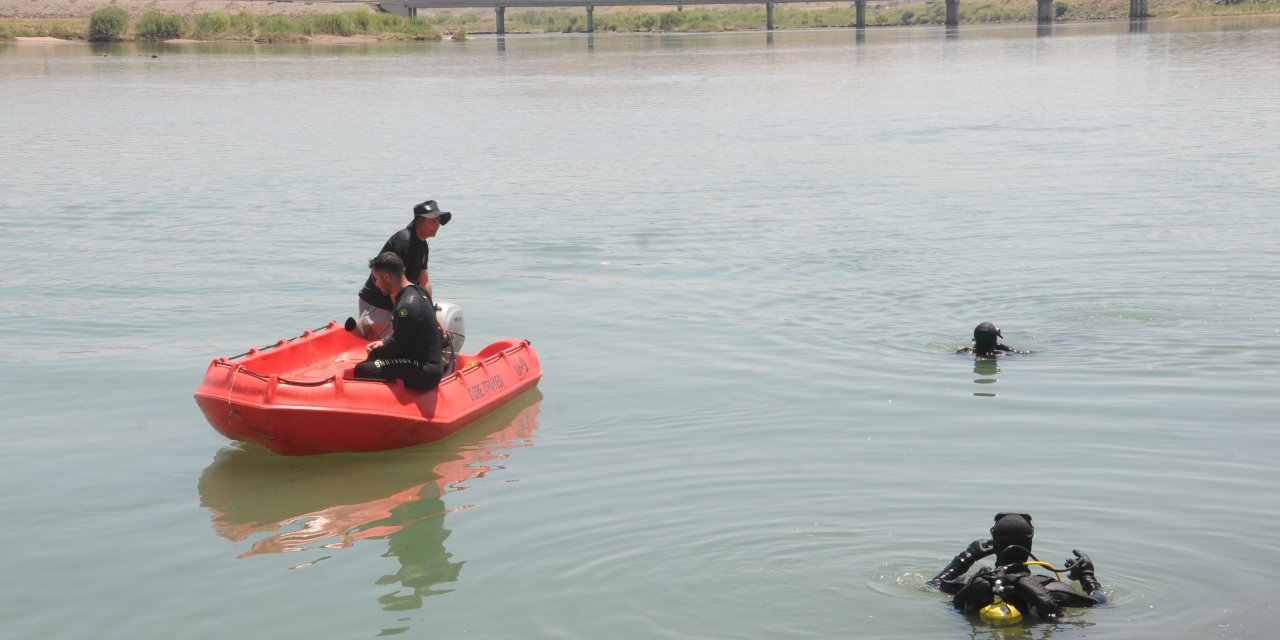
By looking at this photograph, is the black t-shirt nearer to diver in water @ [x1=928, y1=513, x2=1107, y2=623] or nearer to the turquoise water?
the turquoise water

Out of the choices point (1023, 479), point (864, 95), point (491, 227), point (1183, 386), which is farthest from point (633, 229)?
point (864, 95)

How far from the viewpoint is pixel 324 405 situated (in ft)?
30.9

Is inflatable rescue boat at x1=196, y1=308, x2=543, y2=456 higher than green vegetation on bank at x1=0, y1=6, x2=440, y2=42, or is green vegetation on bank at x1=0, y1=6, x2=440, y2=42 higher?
green vegetation on bank at x1=0, y1=6, x2=440, y2=42

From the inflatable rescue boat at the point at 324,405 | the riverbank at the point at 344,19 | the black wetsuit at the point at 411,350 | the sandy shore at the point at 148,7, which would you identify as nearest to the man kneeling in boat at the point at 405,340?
the black wetsuit at the point at 411,350

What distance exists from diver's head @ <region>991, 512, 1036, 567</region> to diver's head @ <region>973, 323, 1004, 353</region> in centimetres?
520

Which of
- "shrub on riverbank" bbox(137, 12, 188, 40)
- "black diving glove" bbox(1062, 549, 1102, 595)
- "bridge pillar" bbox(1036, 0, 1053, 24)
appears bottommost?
"black diving glove" bbox(1062, 549, 1102, 595)

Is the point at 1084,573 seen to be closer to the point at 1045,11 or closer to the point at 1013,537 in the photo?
the point at 1013,537

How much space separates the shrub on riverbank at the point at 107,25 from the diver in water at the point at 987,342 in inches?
3275

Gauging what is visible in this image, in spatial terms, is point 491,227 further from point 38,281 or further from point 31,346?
point 31,346

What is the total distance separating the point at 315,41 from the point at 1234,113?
67522mm

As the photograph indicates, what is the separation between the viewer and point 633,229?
61.4ft

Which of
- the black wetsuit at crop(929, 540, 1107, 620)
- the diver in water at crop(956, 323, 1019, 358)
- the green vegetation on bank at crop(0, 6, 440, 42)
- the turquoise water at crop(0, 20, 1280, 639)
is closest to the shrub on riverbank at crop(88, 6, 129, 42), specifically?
the green vegetation on bank at crop(0, 6, 440, 42)

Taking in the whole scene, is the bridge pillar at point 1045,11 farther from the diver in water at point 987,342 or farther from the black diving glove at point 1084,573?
the black diving glove at point 1084,573

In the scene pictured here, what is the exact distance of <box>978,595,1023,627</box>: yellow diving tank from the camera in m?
6.52
